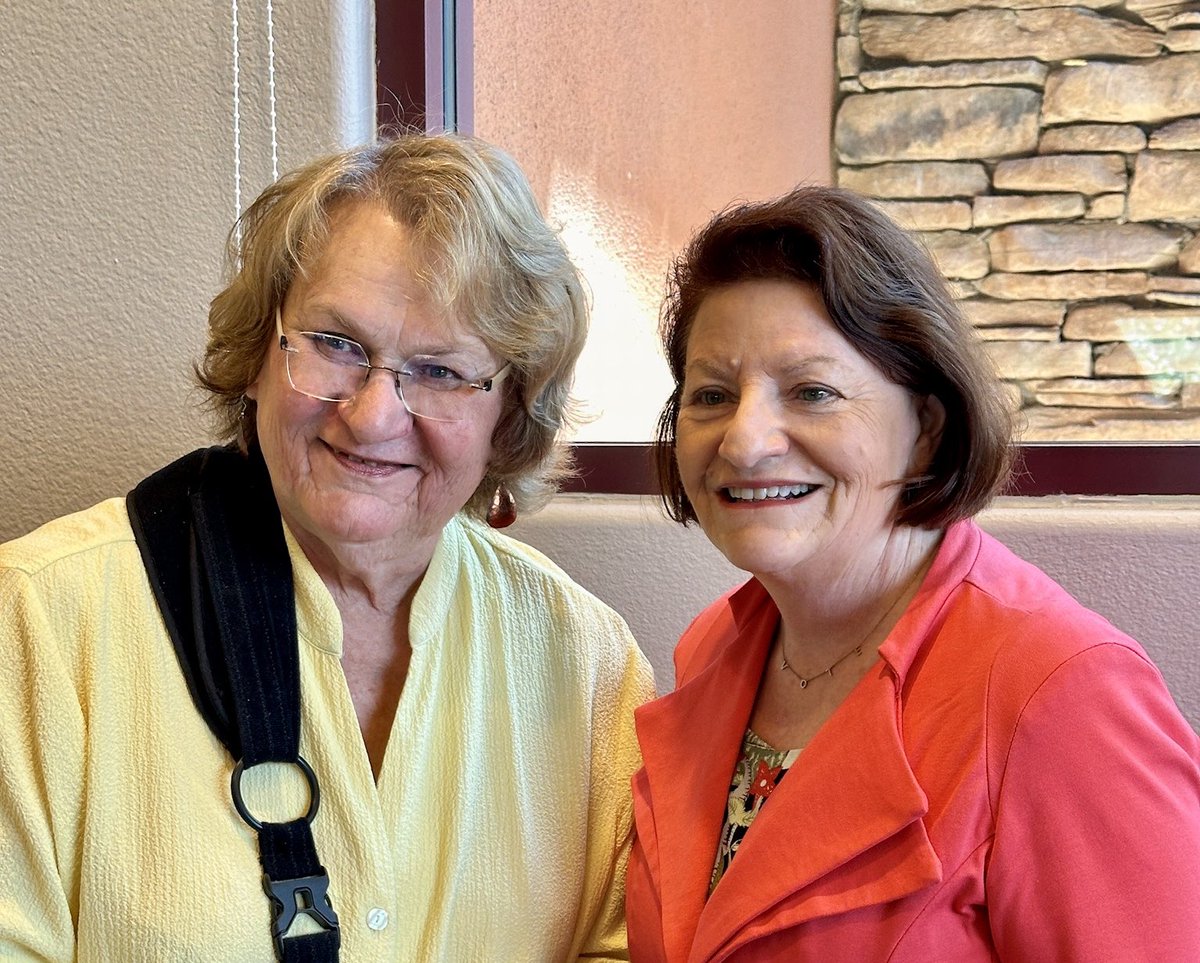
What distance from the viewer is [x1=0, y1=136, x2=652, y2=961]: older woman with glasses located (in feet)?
4.04

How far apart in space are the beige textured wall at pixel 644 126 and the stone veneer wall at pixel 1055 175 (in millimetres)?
124

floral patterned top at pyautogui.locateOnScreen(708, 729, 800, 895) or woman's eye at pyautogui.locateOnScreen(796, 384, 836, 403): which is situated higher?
woman's eye at pyautogui.locateOnScreen(796, 384, 836, 403)

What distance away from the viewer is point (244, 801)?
50.3 inches

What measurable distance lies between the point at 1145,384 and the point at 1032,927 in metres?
1.43

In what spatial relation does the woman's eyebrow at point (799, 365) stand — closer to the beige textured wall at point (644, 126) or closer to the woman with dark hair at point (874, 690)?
the woman with dark hair at point (874, 690)

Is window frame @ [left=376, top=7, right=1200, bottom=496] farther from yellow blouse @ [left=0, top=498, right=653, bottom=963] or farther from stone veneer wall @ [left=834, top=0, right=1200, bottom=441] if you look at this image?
yellow blouse @ [left=0, top=498, right=653, bottom=963]

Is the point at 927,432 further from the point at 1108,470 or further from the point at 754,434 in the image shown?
the point at 1108,470

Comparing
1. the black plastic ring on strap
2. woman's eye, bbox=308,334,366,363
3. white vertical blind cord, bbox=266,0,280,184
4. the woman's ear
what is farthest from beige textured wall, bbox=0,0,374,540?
the woman's ear

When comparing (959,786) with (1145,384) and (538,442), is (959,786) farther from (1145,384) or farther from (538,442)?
(1145,384)

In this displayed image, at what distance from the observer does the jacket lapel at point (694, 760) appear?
1.36 metres

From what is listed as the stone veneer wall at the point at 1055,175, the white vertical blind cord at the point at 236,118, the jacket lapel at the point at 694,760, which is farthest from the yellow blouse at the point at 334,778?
the stone veneer wall at the point at 1055,175

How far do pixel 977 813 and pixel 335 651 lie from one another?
30.9 inches

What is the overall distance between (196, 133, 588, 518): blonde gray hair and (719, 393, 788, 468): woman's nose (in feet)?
1.03

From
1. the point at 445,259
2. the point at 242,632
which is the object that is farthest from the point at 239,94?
the point at 242,632
